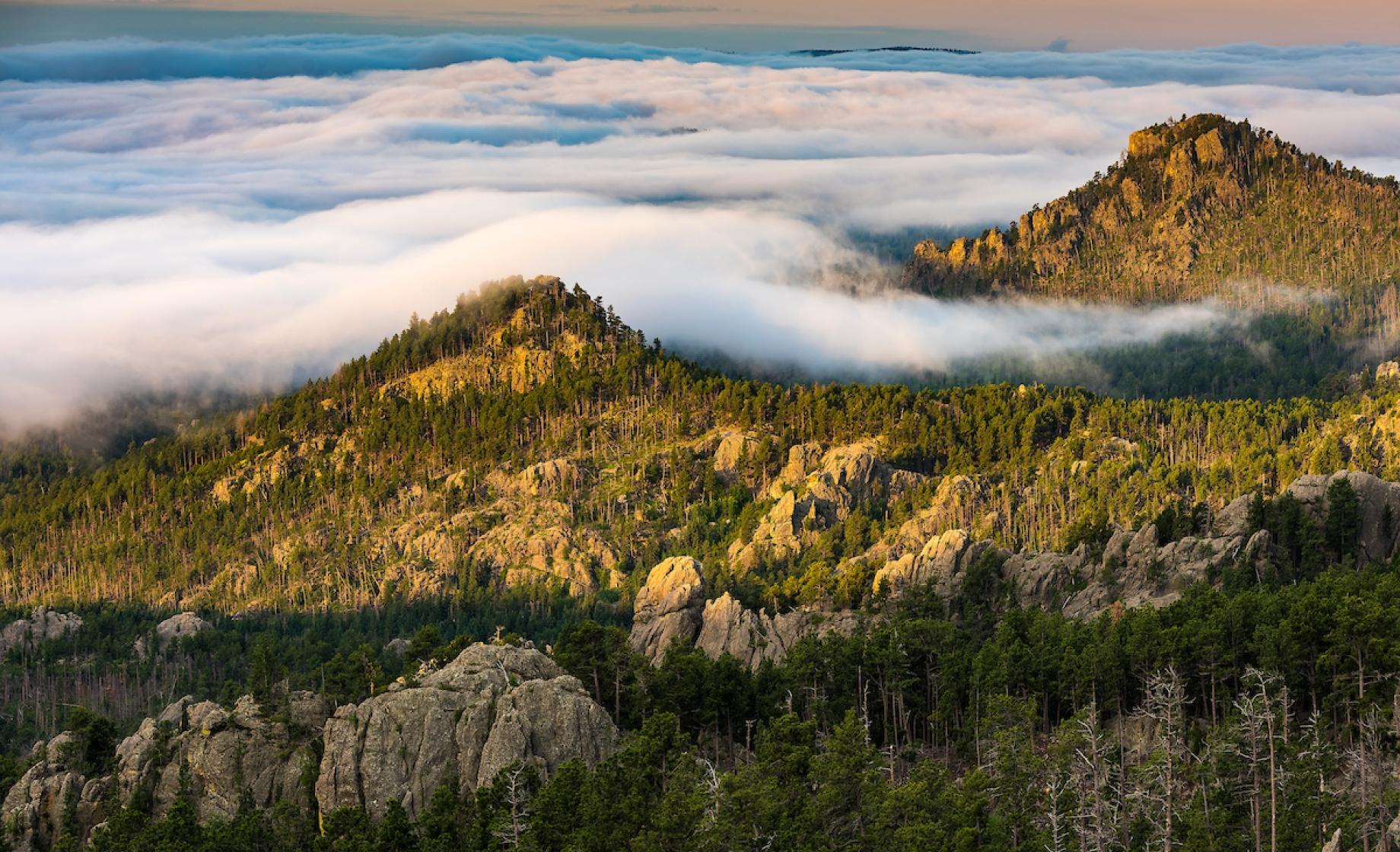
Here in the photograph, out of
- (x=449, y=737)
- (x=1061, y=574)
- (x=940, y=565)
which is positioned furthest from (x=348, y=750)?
(x=1061, y=574)

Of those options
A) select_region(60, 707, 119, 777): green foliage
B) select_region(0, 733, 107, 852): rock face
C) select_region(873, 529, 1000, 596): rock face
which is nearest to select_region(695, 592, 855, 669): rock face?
select_region(873, 529, 1000, 596): rock face

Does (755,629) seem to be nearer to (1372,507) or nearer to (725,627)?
(725,627)

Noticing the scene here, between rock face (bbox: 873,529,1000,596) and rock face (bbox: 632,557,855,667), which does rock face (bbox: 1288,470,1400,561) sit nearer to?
rock face (bbox: 873,529,1000,596)

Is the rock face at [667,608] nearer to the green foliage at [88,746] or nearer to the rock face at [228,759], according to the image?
the rock face at [228,759]

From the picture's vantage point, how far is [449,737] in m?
113

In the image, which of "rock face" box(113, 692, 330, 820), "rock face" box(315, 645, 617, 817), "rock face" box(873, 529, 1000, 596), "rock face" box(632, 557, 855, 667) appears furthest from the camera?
"rock face" box(873, 529, 1000, 596)

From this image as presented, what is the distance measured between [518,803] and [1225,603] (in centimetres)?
5229

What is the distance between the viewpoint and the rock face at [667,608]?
157m

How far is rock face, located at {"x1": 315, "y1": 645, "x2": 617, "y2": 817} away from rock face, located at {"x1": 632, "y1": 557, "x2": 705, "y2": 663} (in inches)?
1193

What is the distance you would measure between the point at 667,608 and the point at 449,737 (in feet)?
183

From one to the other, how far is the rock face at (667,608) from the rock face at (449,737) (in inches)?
1193

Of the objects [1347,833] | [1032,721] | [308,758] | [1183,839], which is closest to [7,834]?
[308,758]

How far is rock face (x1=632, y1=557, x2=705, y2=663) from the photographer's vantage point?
15700 cm

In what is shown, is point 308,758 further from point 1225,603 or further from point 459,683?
point 1225,603
